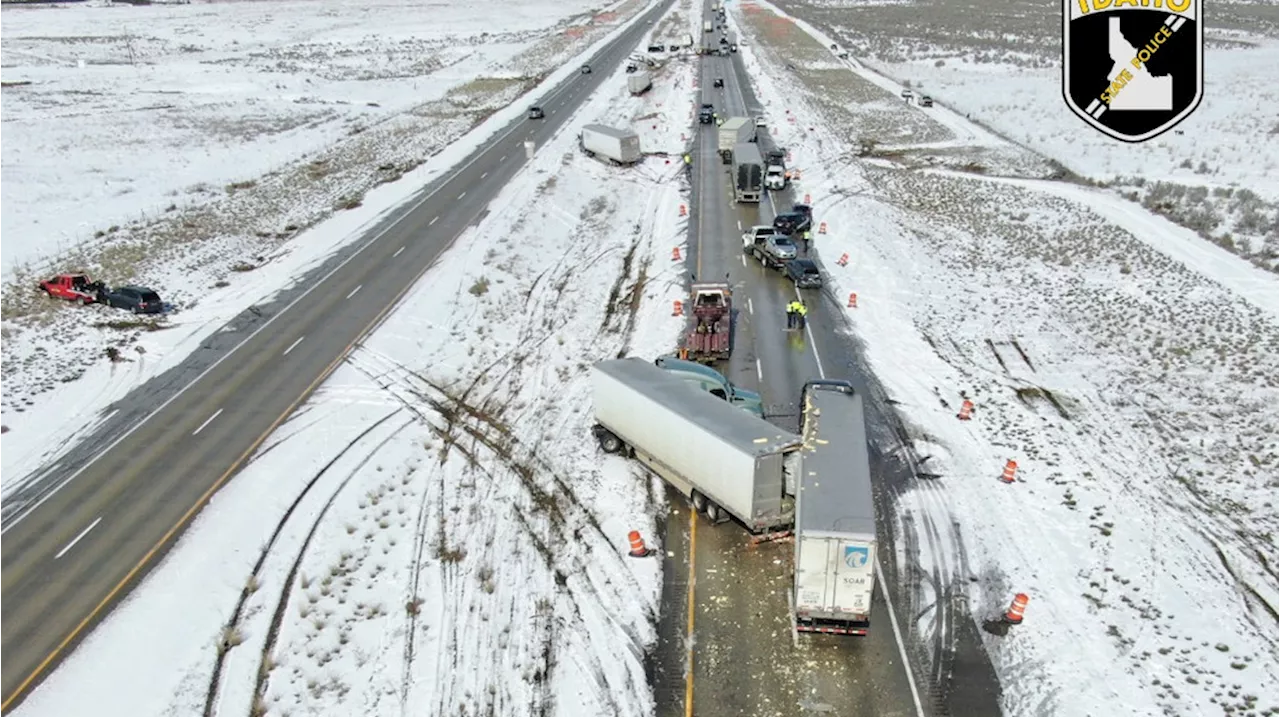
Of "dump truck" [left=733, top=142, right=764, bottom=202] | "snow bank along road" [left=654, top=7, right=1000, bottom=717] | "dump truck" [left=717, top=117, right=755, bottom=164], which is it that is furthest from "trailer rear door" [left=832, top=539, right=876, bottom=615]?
"dump truck" [left=717, top=117, right=755, bottom=164]

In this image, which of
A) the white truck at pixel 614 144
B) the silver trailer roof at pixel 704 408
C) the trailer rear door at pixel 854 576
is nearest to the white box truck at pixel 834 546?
the trailer rear door at pixel 854 576

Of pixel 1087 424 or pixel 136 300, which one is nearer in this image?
pixel 1087 424

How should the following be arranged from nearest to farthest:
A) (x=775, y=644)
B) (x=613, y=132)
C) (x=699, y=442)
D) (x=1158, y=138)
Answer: (x=775, y=644) < (x=699, y=442) < (x=613, y=132) < (x=1158, y=138)

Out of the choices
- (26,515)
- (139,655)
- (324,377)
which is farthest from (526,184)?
(139,655)

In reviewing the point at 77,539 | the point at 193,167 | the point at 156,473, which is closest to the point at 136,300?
the point at 156,473

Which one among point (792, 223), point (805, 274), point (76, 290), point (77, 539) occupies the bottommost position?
point (77, 539)

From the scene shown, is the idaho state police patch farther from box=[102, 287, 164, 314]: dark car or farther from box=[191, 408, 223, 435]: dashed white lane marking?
box=[102, 287, 164, 314]: dark car

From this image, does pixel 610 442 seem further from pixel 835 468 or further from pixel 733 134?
pixel 733 134
